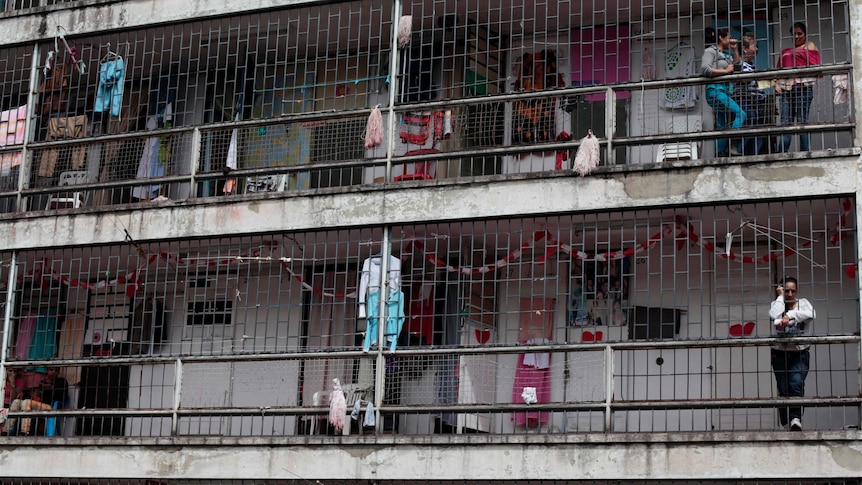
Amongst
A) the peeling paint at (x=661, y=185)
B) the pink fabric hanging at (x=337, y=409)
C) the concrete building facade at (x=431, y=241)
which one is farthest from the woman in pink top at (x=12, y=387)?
the peeling paint at (x=661, y=185)

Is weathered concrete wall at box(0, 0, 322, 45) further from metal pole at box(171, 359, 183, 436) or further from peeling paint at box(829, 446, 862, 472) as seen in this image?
peeling paint at box(829, 446, 862, 472)

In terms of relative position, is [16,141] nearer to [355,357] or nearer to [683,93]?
[355,357]

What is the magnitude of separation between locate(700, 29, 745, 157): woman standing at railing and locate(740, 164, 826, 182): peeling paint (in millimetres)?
747

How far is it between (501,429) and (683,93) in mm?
4233

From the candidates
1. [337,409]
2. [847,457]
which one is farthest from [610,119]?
[847,457]

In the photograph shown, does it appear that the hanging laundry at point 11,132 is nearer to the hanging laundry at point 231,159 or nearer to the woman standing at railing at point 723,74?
the hanging laundry at point 231,159

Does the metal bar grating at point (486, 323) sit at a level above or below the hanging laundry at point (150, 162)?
below

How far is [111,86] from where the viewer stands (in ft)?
62.7

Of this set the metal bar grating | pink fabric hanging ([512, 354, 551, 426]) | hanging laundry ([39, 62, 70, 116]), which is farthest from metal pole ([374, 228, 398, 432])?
hanging laundry ([39, 62, 70, 116])

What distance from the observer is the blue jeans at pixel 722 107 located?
16047mm

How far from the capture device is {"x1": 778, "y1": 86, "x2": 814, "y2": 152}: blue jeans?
15.9 metres

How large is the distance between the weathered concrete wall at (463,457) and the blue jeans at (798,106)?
11.2 ft

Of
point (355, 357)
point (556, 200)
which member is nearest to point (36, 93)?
point (355, 357)

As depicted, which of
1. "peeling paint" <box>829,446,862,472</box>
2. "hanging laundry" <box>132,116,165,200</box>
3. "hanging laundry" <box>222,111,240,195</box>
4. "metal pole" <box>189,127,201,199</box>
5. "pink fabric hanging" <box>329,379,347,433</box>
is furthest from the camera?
"hanging laundry" <box>132,116,165,200</box>
